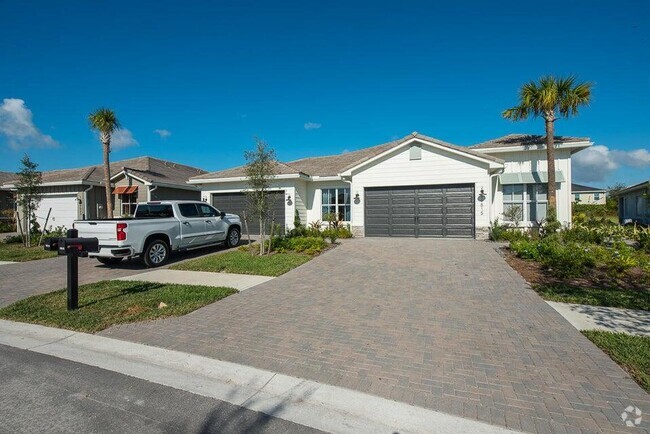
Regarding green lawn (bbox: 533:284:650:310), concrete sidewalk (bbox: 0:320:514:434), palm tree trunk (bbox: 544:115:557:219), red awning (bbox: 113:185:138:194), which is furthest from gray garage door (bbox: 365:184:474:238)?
red awning (bbox: 113:185:138:194)

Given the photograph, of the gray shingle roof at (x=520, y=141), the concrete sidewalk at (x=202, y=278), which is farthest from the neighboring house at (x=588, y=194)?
the concrete sidewalk at (x=202, y=278)

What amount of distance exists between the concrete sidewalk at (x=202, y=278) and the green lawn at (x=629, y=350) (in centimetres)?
614

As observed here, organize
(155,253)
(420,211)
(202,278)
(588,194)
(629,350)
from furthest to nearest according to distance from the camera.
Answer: (588,194)
(420,211)
(155,253)
(202,278)
(629,350)

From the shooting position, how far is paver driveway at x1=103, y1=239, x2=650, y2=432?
9.98ft

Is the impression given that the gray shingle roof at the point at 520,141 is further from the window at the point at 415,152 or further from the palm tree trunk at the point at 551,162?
the window at the point at 415,152

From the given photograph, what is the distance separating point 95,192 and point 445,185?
21.1 metres

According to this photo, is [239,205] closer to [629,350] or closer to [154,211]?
[154,211]

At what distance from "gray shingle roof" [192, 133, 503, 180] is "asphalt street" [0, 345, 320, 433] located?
13.5 metres

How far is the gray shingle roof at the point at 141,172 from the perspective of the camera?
2088 cm

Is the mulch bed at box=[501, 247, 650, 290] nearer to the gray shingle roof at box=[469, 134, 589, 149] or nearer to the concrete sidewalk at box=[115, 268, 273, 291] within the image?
the concrete sidewalk at box=[115, 268, 273, 291]

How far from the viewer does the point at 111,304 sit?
20.1 feet

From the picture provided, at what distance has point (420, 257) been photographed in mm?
10469

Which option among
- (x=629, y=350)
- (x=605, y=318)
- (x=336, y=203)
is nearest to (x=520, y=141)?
(x=336, y=203)

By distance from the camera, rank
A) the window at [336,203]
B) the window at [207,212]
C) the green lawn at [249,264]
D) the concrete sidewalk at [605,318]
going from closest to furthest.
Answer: the concrete sidewalk at [605,318], the green lawn at [249,264], the window at [207,212], the window at [336,203]
